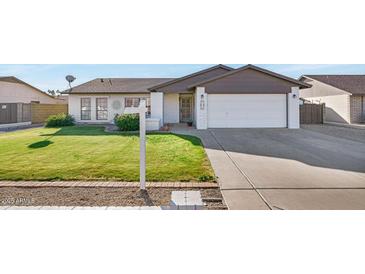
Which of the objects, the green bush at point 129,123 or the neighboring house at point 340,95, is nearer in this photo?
the green bush at point 129,123

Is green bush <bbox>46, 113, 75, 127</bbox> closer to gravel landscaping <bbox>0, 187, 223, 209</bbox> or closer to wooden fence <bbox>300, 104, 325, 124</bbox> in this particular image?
gravel landscaping <bbox>0, 187, 223, 209</bbox>

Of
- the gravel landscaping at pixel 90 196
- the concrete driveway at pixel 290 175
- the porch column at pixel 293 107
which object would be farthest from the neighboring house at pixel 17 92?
the porch column at pixel 293 107

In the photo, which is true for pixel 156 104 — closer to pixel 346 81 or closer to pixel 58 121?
pixel 58 121

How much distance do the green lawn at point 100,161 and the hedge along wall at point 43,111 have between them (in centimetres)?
1422

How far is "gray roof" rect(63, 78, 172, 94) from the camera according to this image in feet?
72.8

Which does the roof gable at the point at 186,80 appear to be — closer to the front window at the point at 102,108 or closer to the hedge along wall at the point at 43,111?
the front window at the point at 102,108

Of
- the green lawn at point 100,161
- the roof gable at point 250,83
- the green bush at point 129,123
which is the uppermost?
the roof gable at point 250,83

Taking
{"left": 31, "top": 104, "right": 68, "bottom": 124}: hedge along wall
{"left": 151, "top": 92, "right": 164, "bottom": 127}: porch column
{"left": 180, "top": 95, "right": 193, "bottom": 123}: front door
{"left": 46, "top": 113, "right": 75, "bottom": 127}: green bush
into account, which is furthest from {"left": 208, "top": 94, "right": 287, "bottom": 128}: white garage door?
{"left": 31, "top": 104, "right": 68, "bottom": 124}: hedge along wall

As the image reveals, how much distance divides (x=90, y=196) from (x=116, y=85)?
19.6m

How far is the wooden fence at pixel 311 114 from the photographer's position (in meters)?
22.3
